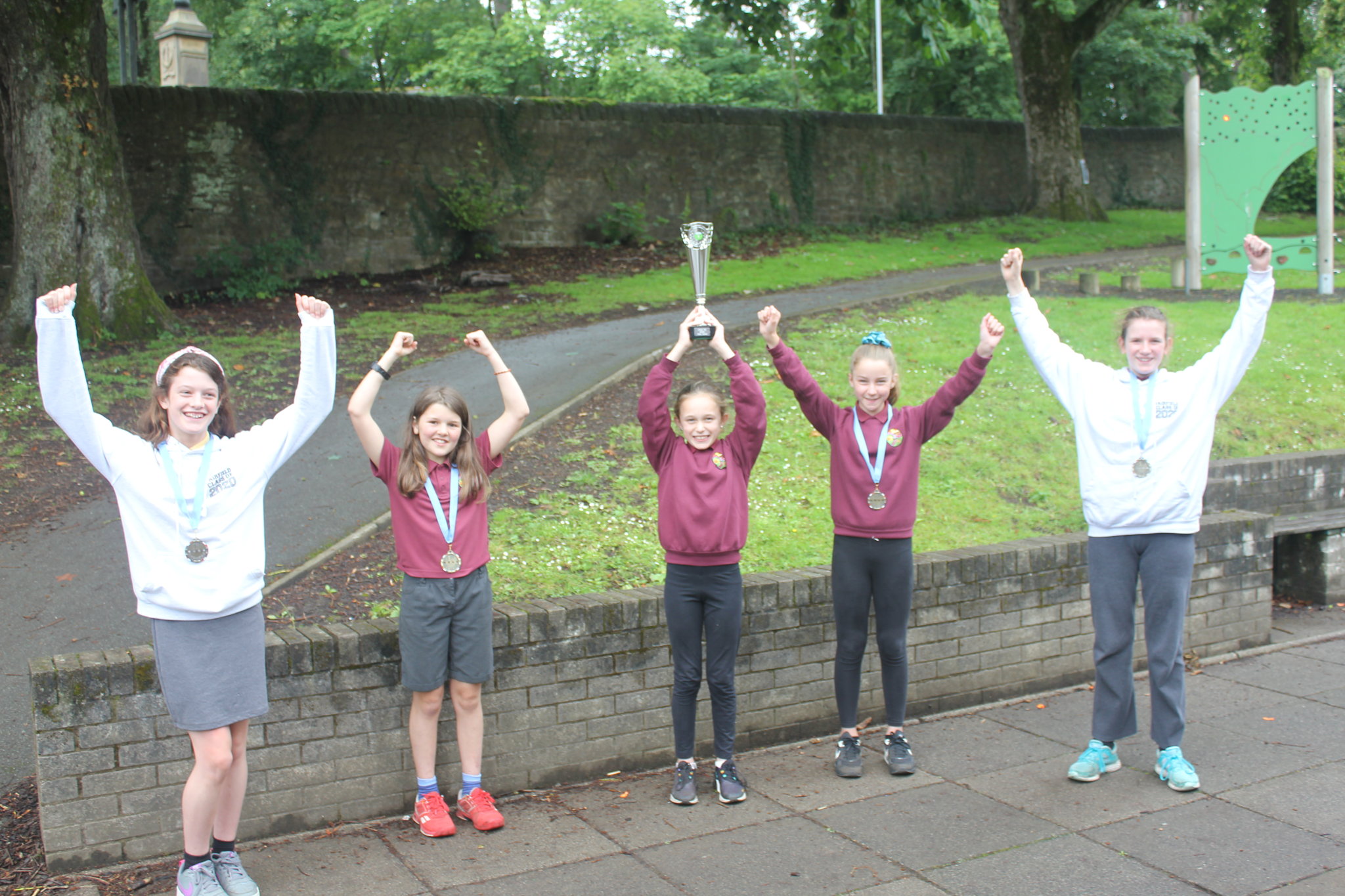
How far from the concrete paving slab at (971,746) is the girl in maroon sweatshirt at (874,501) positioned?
0.20 m

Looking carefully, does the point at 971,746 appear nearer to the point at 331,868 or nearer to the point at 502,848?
the point at 502,848

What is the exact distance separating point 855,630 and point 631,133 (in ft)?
58.3

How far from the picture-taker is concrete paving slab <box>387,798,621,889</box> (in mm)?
3871

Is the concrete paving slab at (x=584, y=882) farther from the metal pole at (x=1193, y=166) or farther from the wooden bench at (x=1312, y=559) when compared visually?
the metal pole at (x=1193, y=166)

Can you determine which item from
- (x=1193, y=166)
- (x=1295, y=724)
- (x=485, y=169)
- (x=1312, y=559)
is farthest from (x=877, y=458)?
(x=485, y=169)

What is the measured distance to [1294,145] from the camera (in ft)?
38.1

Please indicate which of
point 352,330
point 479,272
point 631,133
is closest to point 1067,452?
point 352,330

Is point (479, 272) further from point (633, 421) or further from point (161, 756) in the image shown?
point (161, 756)

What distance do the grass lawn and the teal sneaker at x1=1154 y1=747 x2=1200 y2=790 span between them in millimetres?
2147

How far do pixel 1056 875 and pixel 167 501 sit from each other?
3124mm

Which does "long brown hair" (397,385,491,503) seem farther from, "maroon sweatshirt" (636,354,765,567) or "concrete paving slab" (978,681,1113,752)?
"concrete paving slab" (978,681,1113,752)

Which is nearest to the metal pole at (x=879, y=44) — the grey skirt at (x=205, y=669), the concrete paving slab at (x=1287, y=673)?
the concrete paving slab at (x=1287, y=673)

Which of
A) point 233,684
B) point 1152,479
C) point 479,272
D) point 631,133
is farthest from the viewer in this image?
point 631,133

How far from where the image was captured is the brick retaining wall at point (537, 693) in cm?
381
